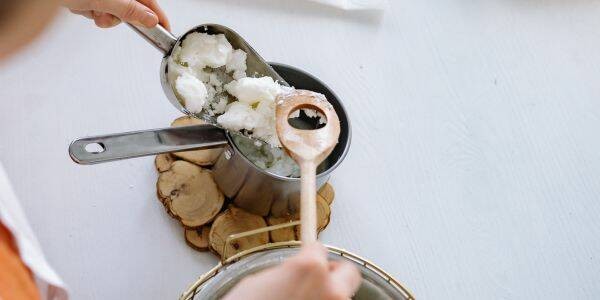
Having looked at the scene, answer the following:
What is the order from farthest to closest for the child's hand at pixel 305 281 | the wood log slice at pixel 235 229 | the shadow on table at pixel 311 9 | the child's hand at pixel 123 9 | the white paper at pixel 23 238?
the shadow on table at pixel 311 9
the wood log slice at pixel 235 229
the child's hand at pixel 123 9
the white paper at pixel 23 238
the child's hand at pixel 305 281

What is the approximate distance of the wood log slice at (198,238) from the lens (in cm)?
75

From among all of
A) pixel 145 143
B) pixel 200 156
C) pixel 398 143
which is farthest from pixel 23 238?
pixel 398 143

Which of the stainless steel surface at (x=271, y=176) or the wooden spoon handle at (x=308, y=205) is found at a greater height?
the stainless steel surface at (x=271, y=176)

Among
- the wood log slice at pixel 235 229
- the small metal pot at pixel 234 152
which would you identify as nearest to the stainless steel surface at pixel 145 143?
the small metal pot at pixel 234 152

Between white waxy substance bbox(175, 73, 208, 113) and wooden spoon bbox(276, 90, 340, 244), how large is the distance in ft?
0.28

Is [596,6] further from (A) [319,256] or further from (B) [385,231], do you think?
(A) [319,256]

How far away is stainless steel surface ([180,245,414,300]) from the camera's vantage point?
622mm

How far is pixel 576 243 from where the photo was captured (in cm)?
83

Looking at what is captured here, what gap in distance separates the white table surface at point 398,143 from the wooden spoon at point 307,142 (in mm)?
206

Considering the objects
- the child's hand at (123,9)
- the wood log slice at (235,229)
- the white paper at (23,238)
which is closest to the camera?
the white paper at (23,238)

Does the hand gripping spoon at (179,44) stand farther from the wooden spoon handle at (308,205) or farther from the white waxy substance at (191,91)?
the wooden spoon handle at (308,205)

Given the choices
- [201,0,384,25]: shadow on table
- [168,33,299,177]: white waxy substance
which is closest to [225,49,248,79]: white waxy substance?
[168,33,299,177]: white waxy substance

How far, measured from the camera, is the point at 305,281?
15.9 inches

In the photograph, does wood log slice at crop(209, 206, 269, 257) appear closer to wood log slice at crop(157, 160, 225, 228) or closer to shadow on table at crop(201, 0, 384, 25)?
wood log slice at crop(157, 160, 225, 228)
